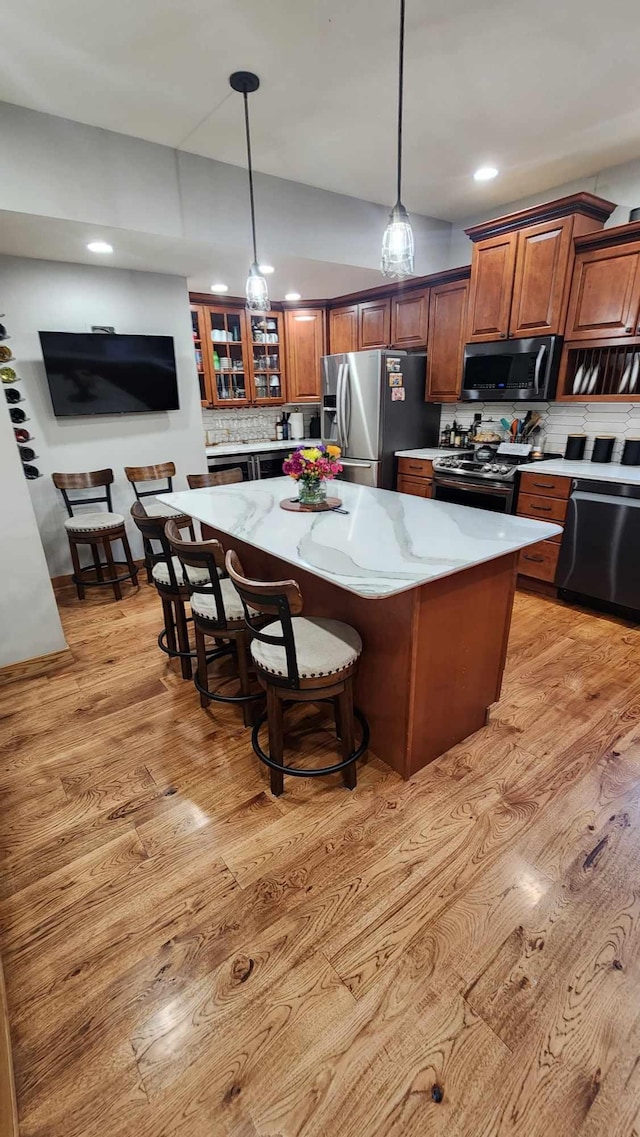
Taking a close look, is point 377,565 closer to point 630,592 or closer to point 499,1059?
point 499,1059

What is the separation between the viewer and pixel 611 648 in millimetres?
2889

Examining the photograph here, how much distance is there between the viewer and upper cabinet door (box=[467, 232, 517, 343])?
3609mm

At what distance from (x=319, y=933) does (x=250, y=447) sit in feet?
14.6

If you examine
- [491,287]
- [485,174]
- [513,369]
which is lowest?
[513,369]

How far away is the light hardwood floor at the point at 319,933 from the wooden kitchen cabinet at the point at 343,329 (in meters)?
4.30

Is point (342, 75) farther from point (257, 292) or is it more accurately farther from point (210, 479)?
point (210, 479)

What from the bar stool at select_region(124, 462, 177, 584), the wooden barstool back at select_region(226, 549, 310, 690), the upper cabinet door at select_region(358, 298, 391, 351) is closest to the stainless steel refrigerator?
the upper cabinet door at select_region(358, 298, 391, 351)

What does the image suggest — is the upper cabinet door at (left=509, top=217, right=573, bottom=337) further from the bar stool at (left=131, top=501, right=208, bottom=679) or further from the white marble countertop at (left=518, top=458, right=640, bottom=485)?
the bar stool at (left=131, top=501, right=208, bottom=679)

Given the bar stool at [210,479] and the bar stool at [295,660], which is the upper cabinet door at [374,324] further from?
the bar stool at [295,660]

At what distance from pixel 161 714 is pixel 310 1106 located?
5.22 feet

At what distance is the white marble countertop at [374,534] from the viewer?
5.03ft

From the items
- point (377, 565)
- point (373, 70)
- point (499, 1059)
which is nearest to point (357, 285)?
point (373, 70)

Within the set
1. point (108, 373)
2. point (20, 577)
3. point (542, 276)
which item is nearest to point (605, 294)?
point (542, 276)

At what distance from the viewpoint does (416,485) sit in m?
4.55
